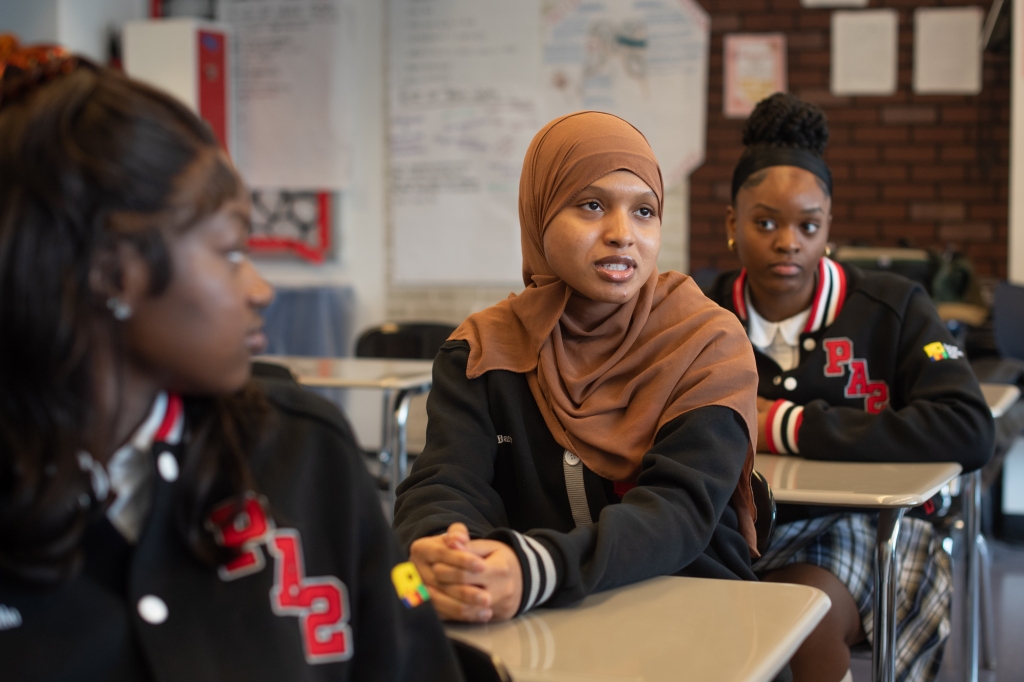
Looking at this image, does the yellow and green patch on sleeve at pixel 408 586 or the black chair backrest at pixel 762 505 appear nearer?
the yellow and green patch on sleeve at pixel 408 586

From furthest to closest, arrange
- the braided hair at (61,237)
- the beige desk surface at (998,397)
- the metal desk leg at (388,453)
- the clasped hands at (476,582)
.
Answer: the metal desk leg at (388,453) → the beige desk surface at (998,397) → the clasped hands at (476,582) → the braided hair at (61,237)

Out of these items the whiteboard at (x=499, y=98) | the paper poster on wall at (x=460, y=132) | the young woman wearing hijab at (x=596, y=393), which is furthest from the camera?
the paper poster on wall at (x=460, y=132)

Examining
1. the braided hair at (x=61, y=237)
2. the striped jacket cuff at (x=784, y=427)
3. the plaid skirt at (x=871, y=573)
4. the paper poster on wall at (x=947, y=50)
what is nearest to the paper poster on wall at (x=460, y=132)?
the paper poster on wall at (x=947, y=50)

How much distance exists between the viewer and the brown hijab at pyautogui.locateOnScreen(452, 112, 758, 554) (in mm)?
1308

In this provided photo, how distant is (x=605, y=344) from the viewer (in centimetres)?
142

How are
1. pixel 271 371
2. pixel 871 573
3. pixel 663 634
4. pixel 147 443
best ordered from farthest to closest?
pixel 271 371, pixel 871 573, pixel 663 634, pixel 147 443

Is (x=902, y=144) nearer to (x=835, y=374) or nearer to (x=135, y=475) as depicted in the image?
(x=835, y=374)

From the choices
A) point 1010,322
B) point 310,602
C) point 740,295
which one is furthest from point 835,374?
point 1010,322

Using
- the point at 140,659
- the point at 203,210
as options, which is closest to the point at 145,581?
the point at 140,659

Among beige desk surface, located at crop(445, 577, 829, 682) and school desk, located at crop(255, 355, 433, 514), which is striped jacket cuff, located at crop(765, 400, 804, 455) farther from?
school desk, located at crop(255, 355, 433, 514)

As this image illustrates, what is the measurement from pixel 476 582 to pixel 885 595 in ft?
2.85

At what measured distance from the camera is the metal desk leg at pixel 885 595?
5.08 ft

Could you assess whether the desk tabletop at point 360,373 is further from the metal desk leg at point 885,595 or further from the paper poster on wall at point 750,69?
the paper poster on wall at point 750,69

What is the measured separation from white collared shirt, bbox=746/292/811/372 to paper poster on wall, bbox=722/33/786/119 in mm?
2548
